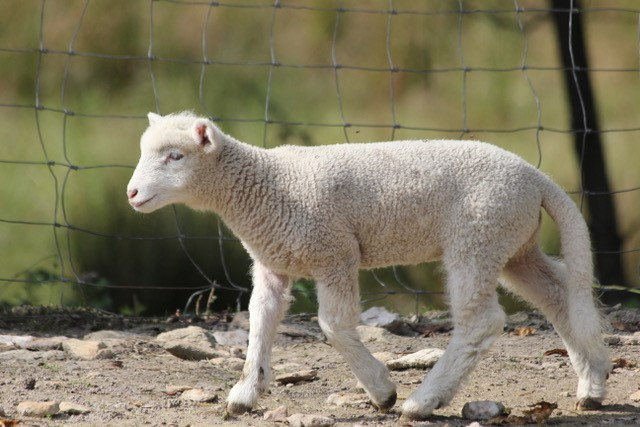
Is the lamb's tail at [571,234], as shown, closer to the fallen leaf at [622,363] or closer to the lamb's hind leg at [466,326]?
the lamb's hind leg at [466,326]

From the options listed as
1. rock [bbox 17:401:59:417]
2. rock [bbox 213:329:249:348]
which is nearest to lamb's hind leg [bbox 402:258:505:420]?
rock [bbox 17:401:59:417]

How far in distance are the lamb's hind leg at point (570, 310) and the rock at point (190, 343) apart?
1.74 meters

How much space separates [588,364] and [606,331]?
1.38 m

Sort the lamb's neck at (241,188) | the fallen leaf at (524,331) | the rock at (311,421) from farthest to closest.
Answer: the fallen leaf at (524,331) < the lamb's neck at (241,188) < the rock at (311,421)

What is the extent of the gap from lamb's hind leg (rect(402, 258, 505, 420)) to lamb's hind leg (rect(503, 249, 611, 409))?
39 centimetres

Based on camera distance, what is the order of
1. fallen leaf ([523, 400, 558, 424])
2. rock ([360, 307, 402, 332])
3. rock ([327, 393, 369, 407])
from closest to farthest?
fallen leaf ([523, 400, 558, 424]) < rock ([327, 393, 369, 407]) < rock ([360, 307, 402, 332])

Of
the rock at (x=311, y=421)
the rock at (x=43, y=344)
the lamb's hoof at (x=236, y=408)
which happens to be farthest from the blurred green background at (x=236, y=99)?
the rock at (x=311, y=421)

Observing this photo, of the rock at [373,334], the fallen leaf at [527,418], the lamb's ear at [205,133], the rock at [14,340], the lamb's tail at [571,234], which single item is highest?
the lamb's ear at [205,133]

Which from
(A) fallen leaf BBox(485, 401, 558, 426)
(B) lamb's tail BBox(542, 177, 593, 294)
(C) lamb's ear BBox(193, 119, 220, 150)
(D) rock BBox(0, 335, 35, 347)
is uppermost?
(C) lamb's ear BBox(193, 119, 220, 150)

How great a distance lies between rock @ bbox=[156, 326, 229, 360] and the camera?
6.40 metres

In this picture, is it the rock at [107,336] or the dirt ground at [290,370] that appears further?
the rock at [107,336]

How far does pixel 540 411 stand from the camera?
17.0 ft

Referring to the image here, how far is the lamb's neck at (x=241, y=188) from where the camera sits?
538cm

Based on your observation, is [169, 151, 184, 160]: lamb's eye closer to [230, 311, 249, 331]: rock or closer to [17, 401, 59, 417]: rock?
[17, 401, 59, 417]: rock
